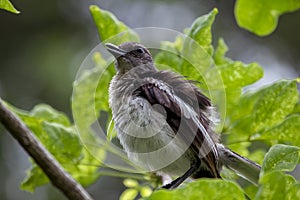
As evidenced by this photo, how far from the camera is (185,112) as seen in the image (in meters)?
2.83

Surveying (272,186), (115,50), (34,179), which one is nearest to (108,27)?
(115,50)

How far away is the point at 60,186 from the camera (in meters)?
2.82

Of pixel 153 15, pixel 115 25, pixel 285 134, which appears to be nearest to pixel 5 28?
pixel 153 15

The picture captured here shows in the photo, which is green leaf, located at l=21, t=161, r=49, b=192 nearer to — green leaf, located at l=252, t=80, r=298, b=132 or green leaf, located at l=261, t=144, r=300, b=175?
green leaf, located at l=252, t=80, r=298, b=132

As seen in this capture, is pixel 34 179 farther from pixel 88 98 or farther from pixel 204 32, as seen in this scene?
pixel 204 32

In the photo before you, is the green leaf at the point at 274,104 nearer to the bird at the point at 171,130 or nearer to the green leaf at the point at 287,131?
the green leaf at the point at 287,131

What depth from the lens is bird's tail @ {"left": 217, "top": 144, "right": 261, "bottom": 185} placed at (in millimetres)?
2738

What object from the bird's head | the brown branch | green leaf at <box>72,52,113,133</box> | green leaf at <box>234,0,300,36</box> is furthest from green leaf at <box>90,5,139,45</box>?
green leaf at <box>234,0,300,36</box>

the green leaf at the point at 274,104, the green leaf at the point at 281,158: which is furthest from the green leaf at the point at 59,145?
the green leaf at the point at 281,158

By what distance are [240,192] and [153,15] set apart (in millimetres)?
7284

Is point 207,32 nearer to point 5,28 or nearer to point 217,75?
point 217,75

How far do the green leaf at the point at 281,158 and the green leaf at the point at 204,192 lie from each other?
34 cm

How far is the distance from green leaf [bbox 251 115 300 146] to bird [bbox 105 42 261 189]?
201mm

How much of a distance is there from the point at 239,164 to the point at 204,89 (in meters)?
0.46
